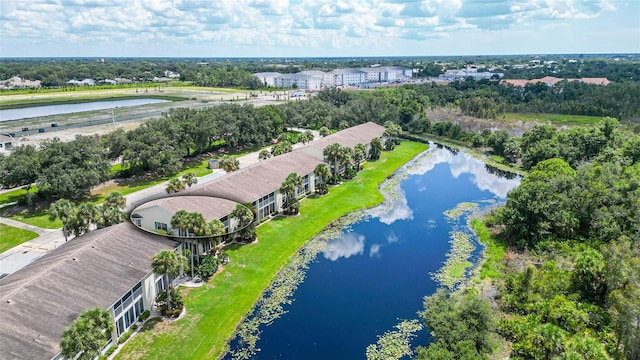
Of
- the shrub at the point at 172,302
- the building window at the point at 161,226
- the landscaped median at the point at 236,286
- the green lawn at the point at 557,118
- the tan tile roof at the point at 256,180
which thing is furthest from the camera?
the green lawn at the point at 557,118

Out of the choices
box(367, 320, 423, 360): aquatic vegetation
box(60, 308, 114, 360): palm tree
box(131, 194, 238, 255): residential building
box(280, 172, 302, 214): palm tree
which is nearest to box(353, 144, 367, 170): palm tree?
box(280, 172, 302, 214): palm tree

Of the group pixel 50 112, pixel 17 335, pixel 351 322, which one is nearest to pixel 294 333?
pixel 351 322

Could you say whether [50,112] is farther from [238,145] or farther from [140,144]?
[140,144]

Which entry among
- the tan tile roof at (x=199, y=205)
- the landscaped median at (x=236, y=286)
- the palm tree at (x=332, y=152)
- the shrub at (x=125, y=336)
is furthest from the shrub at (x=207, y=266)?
the palm tree at (x=332, y=152)

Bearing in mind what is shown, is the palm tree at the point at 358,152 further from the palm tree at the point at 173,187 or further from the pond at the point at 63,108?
the pond at the point at 63,108

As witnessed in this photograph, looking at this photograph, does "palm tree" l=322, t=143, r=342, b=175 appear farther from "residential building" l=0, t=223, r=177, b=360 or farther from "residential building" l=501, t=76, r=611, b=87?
"residential building" l=501, t=76, r=611, b=87

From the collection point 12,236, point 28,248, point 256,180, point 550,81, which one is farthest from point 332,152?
point 550,81

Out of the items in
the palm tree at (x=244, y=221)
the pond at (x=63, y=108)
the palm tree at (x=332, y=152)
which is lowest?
the palm tree at (x=244, y=221)

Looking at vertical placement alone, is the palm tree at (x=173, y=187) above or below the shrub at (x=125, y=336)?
above
